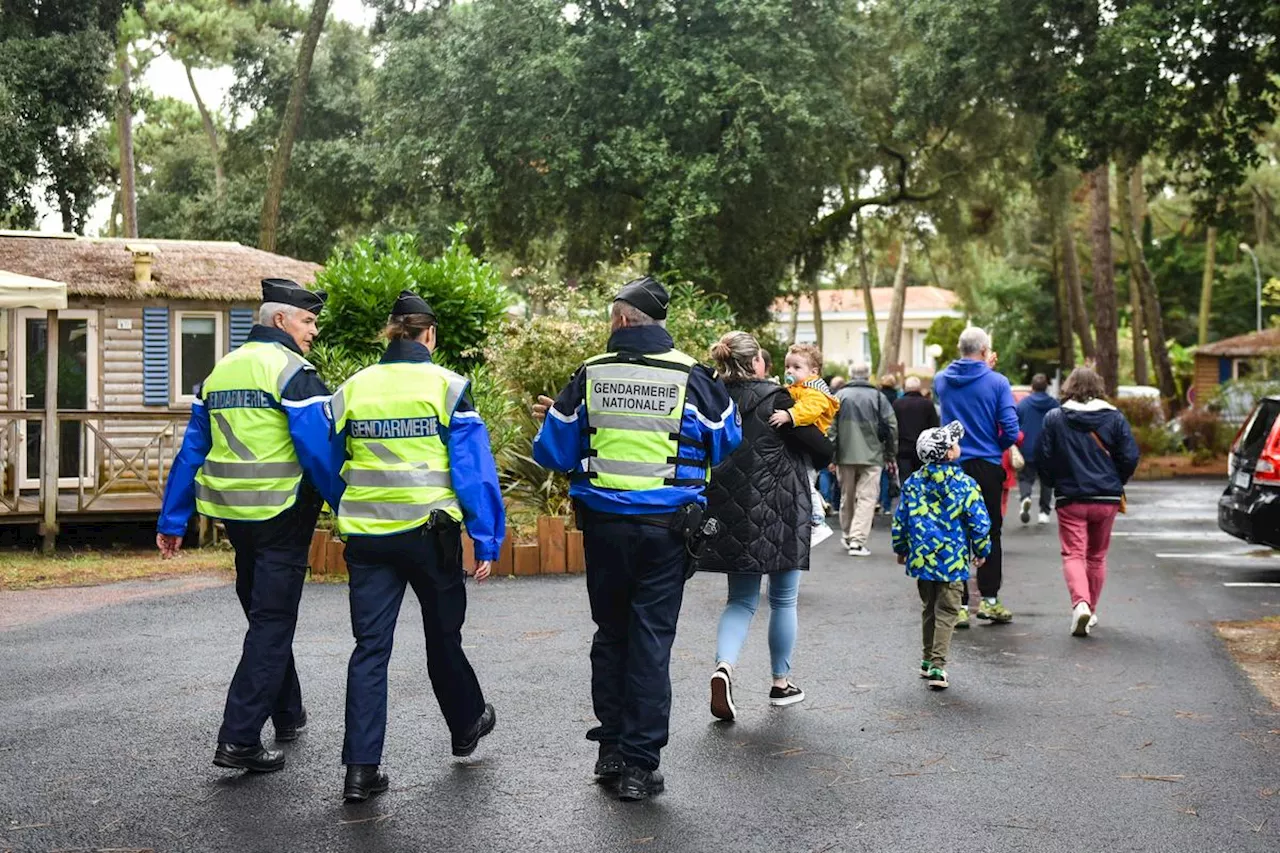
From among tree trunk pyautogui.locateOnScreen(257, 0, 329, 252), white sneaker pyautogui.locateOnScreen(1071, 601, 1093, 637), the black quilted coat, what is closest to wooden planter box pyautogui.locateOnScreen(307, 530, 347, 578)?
white sneaker pyautogui.locateOnScreen(1071, 601, 1093, 637)

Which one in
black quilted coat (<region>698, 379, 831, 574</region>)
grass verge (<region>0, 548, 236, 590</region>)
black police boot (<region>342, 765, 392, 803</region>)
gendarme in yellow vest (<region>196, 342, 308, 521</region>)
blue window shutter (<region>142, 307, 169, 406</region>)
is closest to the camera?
black police boot (<region>342, 765, 392, 803</region>)

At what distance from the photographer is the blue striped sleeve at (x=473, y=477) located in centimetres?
561

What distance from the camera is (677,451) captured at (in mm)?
5777

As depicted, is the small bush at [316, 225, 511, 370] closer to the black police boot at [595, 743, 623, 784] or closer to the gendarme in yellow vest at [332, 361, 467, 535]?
the gendarme in yellow vest at [332, 361, 467, 535]

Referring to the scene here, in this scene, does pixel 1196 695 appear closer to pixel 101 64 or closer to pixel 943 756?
pixel 943 756

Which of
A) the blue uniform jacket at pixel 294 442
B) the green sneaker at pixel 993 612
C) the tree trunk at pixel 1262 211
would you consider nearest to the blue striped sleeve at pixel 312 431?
the blue uniform jacket at pixel 294 442

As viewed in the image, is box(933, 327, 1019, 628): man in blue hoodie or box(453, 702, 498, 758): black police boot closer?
box(453, 702, 498, 758): black police boot

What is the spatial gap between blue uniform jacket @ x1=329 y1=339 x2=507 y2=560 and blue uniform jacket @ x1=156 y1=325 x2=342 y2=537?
0.65ft

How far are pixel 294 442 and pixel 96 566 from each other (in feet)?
29.6

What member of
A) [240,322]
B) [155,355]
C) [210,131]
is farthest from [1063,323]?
[155,355]

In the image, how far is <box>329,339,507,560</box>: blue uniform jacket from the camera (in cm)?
561

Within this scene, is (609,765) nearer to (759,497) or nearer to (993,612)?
(759,497)

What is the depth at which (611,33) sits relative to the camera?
2800 centimetres

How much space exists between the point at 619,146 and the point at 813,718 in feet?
69.8
